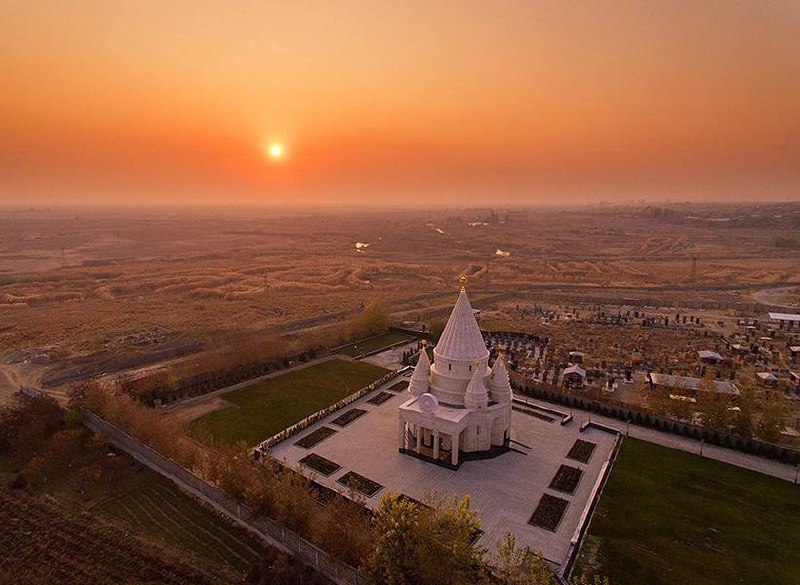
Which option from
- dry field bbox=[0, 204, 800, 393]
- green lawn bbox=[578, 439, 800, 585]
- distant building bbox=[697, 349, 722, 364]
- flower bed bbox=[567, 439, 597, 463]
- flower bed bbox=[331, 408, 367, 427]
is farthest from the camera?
dry field bbox=[0, 204, 800, 393]

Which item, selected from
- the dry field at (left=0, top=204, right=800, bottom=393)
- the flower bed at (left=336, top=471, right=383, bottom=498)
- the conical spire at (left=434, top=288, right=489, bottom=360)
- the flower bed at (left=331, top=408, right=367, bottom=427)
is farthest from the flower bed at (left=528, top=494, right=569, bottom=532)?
the dry field at (left=0, top=204, right=800, bottom=393)

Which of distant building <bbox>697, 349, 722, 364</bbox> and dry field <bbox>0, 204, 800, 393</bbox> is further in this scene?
dry field <bbox>0, 204, 800, 393</bbox>

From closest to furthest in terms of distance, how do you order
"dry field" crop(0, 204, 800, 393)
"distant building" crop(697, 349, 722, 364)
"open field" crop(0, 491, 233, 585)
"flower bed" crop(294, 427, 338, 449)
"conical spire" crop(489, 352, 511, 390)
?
"open field" crop(0, 491, 233, 585)
"conical spire" crop(489, 352, 511, 390)
"flower bed" crop(294, 427, 338, 449)
"distant building" crop(697, 349, 722, 364)
"dry field" crop(0, 204, 800, 393)

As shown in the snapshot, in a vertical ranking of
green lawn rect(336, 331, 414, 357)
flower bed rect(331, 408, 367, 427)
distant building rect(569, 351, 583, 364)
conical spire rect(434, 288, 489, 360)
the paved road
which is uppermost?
conical spire rect(434, 288, 489, 360)

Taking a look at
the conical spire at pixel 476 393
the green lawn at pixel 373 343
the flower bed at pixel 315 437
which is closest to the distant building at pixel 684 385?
the conical spire at pixel 476 393

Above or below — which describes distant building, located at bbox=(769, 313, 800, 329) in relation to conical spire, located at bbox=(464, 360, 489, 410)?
below

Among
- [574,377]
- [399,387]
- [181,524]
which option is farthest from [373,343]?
[181,524]

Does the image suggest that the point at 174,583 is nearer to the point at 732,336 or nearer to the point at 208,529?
the point at 208,529

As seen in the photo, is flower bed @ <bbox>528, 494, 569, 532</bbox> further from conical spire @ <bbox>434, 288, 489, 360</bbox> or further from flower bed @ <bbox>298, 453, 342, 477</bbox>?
flower bed @ <bbox>298, 453, 342, 477</bbox>
